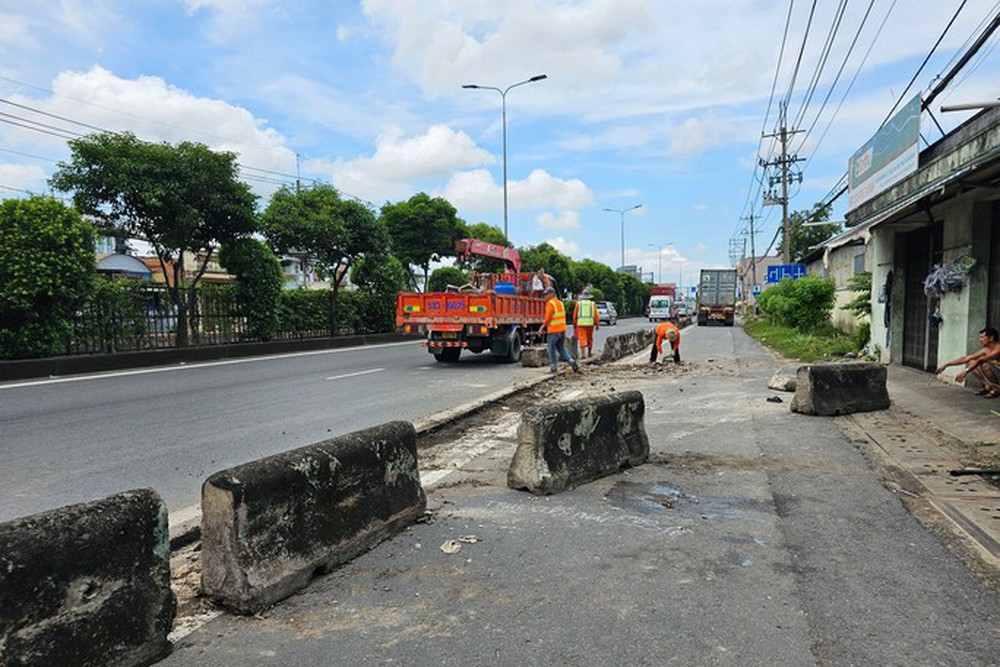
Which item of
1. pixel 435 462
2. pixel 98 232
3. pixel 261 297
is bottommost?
pixel 435 462

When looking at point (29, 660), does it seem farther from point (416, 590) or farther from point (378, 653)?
point (416, 590)

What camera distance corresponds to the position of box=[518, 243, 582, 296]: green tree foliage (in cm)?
5500

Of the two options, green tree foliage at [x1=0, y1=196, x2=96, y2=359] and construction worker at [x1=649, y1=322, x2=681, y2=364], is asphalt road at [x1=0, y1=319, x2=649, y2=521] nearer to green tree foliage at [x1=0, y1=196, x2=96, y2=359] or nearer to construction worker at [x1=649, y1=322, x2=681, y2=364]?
green tree foliage at [x1=0, y1=196, x2=96, y2=359]

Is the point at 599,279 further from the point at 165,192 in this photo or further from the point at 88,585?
the point at 88,585

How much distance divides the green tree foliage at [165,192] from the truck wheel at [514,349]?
840 centimetres

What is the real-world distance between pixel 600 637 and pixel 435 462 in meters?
3.55

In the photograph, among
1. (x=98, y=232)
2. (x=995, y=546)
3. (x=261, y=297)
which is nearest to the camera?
(x=995, y=546)

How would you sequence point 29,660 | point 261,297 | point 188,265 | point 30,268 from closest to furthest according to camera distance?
point 29,660, point 30,268, point 261,297, point 188,265

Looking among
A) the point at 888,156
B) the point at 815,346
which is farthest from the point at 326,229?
the point at 888,156

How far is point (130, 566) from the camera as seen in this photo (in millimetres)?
2662

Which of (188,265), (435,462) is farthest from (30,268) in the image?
(188,265)

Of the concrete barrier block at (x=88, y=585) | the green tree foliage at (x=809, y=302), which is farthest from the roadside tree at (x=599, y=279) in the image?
the concrete barrier block at (x=88, y=585)

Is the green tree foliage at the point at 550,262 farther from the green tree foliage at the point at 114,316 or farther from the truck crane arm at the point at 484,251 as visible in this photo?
the green tree foliage at the point at 114,316

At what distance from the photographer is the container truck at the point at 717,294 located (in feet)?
147
